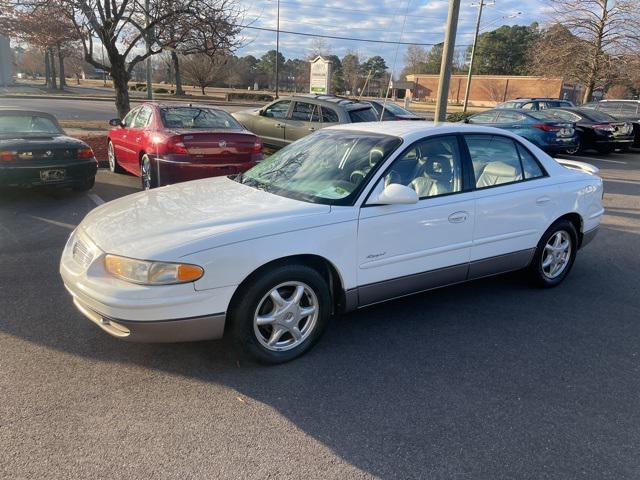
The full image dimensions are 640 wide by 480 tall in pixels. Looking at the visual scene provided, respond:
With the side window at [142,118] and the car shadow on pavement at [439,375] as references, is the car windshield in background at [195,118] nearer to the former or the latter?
the side window at [142,118]

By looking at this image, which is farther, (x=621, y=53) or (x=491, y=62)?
(x=491, y=62)

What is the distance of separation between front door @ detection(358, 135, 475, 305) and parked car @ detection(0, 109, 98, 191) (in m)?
5.67

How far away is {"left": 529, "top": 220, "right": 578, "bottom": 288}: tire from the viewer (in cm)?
486

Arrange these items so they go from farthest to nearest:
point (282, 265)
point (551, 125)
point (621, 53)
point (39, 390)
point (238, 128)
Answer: point (621, 53), point (551, 125), point (238, 128), point (282, 265), point (39, 390)

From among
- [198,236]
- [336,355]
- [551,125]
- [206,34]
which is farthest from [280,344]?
[551,125]

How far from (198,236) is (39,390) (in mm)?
1320

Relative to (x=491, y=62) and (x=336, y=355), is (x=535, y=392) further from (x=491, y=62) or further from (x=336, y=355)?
(x=491, y=62)

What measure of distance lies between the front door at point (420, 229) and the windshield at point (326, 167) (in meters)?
0.17

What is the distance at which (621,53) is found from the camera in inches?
1026

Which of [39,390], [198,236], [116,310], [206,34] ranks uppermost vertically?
[206,34]

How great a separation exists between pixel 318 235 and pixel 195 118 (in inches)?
227

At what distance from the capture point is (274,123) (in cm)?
1188

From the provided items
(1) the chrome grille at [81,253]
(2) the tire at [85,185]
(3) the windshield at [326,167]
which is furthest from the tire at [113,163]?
(1) the chrome grille at [81,253]

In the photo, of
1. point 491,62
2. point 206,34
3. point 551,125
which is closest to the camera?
point 206,34
